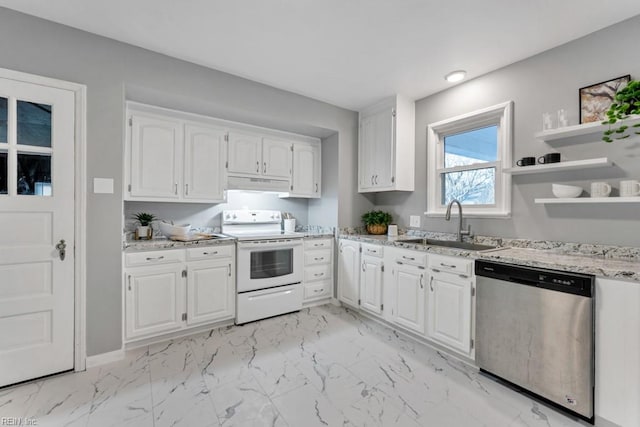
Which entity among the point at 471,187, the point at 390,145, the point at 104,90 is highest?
the point at 104,90

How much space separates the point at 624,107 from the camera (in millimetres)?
1738

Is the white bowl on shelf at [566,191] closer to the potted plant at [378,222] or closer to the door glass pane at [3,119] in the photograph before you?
the potted plant at [378,222]

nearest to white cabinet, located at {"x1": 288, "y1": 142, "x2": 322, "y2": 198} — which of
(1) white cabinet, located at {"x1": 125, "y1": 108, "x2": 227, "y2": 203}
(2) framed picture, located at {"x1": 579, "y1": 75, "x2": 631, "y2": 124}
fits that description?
(1) white cabinet, located at {"x1": 125, "y1": 108, "x2": 227, "y2": 203}

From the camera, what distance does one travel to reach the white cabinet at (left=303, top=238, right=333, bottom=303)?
3350 mm

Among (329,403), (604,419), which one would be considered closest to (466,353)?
(604,419)

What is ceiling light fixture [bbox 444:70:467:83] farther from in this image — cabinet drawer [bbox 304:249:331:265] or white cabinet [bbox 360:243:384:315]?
cabinet drawer [bbox 304:249:331:265]

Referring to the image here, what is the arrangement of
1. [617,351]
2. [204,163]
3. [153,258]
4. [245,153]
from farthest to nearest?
[245,153], [204,163], [153,258], [617,351]

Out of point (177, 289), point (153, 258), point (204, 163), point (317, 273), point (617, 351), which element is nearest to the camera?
point (617, 351)

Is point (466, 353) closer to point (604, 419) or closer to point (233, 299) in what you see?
point (604, 419)

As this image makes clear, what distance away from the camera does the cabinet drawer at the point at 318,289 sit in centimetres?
335

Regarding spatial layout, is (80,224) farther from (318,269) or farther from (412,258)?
(412,258)

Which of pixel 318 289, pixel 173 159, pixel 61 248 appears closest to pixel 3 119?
pixel 61 248

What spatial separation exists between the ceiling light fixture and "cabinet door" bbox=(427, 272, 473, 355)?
184cm

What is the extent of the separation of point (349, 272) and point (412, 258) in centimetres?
97
